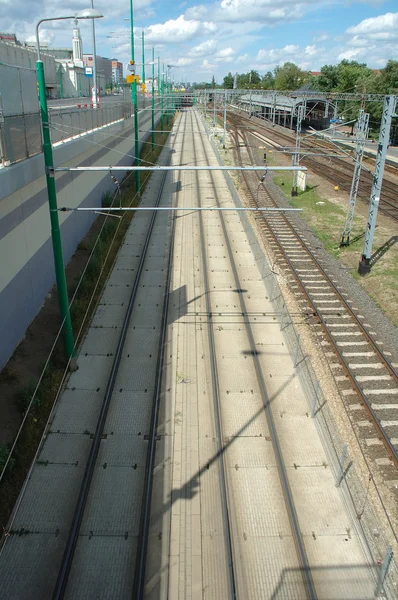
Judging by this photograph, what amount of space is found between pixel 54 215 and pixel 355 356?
827 cm

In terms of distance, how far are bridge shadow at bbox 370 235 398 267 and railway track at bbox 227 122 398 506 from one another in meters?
2.25

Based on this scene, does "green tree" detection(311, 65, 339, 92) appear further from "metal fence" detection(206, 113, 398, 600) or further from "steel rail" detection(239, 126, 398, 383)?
"metal fence" detection(206, 113, 398, 600)

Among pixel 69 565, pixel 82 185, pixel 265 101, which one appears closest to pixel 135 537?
pixel 69 565

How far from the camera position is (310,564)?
735 cm

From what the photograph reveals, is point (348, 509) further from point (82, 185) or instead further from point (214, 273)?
point (82, 185)

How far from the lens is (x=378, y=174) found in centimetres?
1677

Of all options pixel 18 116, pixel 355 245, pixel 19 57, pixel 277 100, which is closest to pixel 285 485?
pixel 18 116

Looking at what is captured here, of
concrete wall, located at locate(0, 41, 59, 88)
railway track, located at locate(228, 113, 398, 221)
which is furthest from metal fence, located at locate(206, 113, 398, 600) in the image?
concrete wall, located at locate(0, 41, 59, 88)

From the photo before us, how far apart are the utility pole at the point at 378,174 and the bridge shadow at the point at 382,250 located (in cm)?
109

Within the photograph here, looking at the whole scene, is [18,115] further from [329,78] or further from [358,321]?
[329,78]

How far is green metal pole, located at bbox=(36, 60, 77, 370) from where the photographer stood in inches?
376

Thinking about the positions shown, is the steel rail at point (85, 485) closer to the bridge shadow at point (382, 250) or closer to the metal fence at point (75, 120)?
the metal fence at point (75, 120)

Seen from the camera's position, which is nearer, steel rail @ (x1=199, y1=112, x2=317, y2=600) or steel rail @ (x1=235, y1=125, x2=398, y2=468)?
steel rail @ (x1=199, y1=112, x2=317, y2=600)

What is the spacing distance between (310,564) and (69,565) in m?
3.72
